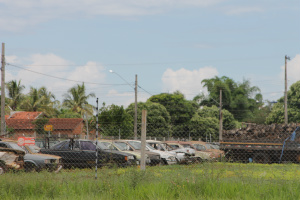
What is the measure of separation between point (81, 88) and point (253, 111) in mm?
38982

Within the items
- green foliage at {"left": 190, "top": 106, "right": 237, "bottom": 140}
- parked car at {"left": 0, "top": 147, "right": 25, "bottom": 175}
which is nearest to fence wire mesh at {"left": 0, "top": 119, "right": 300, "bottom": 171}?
parked car at {"left": 0, "top": 147, "right": 25, "bottom": 175}

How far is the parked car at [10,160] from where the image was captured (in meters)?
14.6

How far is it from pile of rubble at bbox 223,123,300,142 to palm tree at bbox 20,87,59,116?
130ft

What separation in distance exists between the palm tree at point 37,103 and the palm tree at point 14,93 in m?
1.09

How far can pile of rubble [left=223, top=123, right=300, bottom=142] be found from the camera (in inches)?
1019

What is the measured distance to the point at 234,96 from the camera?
87250mm

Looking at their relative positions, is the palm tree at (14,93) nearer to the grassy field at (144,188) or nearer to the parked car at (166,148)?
the parked car at (166,148)

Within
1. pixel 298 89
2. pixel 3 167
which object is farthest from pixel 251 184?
pixel 298 89

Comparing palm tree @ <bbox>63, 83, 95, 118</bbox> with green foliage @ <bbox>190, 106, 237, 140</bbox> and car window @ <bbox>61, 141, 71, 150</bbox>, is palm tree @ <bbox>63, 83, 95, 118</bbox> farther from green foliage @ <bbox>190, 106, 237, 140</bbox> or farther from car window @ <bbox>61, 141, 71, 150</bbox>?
car window @ <bbox>61, 141, 71, 150</bbox>

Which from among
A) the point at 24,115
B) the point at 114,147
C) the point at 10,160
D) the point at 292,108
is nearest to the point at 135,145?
the point at 114,147

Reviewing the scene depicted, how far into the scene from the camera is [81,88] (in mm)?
69562

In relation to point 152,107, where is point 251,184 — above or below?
below

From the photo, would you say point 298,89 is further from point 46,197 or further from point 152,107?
point 46,197

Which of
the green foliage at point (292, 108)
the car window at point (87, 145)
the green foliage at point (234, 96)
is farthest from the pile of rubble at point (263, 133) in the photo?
the green foliage at point (234, 96)
